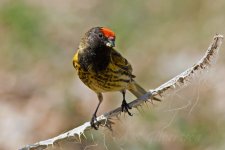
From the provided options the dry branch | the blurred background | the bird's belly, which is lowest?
the dry branch

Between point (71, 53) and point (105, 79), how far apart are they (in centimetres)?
581

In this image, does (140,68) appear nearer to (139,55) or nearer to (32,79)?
(139,55)

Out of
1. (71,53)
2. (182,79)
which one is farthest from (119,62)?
(71,53)

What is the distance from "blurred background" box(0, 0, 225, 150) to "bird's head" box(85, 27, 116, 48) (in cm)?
321

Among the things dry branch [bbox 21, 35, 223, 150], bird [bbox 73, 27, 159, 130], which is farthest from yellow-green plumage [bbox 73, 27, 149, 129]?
dry branch [bbox 21, 35, 223, 150]

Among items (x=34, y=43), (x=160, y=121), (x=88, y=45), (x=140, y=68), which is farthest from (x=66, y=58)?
(x=88, y=45)

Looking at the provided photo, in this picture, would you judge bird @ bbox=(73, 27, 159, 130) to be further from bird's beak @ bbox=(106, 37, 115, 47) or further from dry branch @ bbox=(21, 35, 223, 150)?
dry branch @ bbox=(21, 35, 223, 150)

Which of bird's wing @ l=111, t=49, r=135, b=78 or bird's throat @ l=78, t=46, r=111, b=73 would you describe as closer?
bird's throat @ l=78, t=46, r=111, b=73

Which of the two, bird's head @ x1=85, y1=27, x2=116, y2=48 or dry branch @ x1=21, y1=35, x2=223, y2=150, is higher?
bird's head @ x1=85, y1=27, x2=116, y2=48

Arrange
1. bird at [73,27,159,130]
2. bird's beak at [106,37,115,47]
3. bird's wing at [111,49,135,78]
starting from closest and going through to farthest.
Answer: bird's beak at [106,37,115,47]
bird at [73,27,159,130]
bird's wing at [111,49,135,78]

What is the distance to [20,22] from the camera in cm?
1124

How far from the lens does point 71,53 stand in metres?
11.8

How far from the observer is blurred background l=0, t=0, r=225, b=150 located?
9.88 meters

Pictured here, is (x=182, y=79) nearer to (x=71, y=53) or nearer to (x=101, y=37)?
(x=101, y=37)
